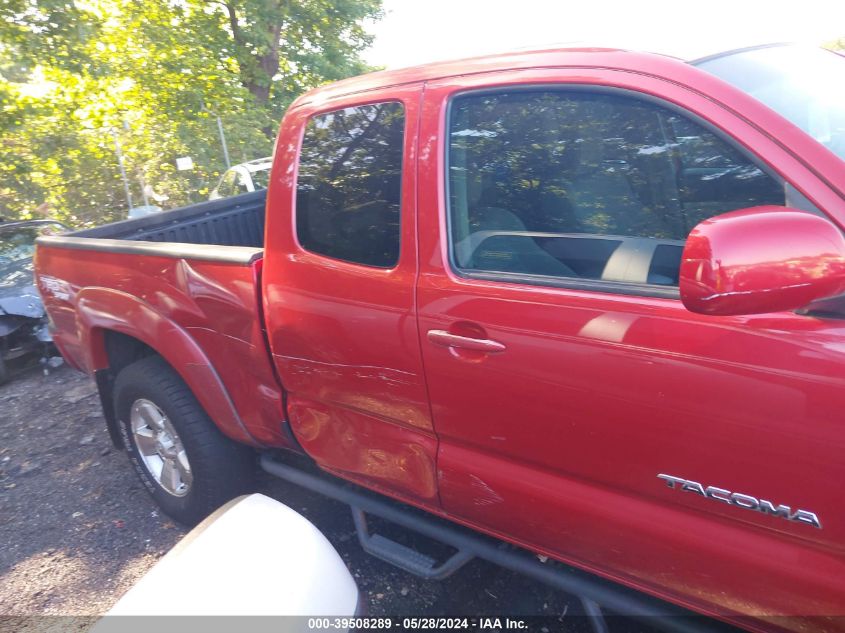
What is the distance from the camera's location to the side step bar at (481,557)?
1.71 meters

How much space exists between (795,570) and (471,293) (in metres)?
1.02

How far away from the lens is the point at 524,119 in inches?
71.5

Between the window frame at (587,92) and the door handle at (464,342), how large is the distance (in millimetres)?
181

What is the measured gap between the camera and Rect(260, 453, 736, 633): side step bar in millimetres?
1707

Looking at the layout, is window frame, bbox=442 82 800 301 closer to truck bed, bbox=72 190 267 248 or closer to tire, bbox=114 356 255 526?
tire, bbox=114 356 255 526

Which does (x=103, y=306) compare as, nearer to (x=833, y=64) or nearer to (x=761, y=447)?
(x=761, y=447)

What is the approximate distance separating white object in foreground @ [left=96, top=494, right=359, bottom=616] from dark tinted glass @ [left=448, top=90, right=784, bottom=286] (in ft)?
2.99

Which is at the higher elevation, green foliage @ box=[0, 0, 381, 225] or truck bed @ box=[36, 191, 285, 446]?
green foliage @ box=[0, 0, 381, 225]

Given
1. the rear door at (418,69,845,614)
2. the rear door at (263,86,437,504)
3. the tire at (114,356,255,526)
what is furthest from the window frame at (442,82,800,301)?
the tire at (114,356,255,526)

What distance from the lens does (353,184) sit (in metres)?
2.20

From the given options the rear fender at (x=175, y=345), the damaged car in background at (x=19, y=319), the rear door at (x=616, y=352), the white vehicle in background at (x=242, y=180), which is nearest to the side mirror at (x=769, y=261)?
the rear door at (x=616, y=352)

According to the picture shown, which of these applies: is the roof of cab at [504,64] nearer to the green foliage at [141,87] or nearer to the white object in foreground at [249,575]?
the white object in foreground at [249,575]

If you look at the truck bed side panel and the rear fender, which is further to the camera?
the rear fender

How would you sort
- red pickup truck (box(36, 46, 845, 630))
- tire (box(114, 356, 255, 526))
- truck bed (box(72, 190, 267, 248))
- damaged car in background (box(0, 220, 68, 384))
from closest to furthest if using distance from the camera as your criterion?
red pickup truck (box(36, 46, 845, 630)) < tire (box(114, 356, 255, 526)) < truck bed (box(72, 190, 267, 248)) < damaged car in background (box(0, 220, 68, 384))
